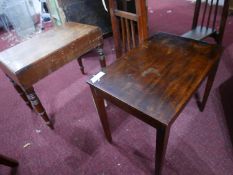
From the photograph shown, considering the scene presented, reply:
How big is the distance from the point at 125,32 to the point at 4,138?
1.28 meters

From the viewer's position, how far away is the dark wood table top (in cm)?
77

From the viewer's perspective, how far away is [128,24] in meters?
1.30

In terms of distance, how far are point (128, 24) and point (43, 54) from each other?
62 centimetres

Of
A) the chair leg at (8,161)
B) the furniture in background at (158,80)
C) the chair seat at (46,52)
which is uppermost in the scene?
the chair seat at (46,52)

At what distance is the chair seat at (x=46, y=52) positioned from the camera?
1.10 metres

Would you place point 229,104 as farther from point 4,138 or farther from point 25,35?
point 25,35

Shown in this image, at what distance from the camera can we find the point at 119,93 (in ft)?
2.79

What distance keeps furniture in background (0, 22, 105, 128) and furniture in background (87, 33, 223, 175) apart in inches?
15.6

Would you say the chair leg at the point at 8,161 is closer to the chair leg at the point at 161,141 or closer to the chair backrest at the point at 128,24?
the chair leg at the point at 161,141

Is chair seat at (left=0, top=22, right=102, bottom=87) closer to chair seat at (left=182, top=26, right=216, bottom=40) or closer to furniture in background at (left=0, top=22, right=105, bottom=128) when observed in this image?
furniture in background at (left=0, top=22, right=105, bottom=128)

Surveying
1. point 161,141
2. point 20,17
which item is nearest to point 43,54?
point 161,141

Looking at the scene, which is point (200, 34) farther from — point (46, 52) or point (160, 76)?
point (46, 52)

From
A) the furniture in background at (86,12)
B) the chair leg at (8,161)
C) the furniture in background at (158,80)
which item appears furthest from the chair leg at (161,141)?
the furniture in background at (86,12)

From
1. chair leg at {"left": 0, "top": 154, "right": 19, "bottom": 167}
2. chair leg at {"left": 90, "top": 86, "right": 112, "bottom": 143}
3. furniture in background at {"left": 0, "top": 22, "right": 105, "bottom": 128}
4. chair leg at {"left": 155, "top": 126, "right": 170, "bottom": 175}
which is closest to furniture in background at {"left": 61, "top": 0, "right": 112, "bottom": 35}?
furniture in background at {"left": 0, "top": 22, "right": 105, "bottom": 128}
